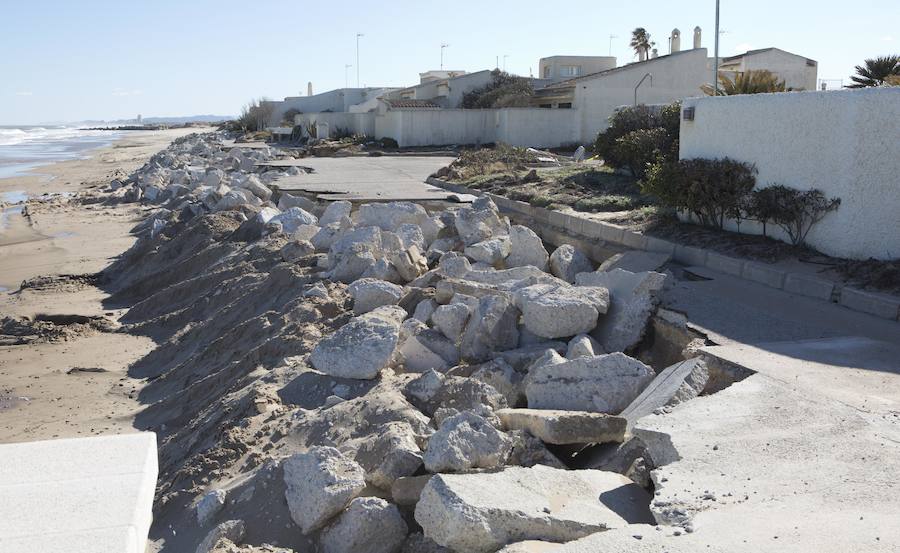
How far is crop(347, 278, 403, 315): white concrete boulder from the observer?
862cm

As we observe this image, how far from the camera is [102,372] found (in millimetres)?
9797

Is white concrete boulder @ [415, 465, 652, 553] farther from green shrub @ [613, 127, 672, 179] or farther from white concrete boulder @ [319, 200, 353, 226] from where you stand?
green shrub @ [613, 127, 672, 179]

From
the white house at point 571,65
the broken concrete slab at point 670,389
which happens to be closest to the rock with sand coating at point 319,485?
the broken concrete slab at point 670,389

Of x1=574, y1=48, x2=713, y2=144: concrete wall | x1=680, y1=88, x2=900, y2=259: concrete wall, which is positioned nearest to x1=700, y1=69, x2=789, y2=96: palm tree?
x1=680, y1=88, x2=900, y2=259: concrete wall

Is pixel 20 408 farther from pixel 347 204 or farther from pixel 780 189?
pixel 780 189

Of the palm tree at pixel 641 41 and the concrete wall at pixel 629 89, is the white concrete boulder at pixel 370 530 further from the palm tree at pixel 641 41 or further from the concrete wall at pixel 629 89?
the palm tree at pixel 641 41

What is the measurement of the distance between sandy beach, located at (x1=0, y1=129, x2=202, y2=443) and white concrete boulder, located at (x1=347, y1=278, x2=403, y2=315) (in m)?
2.46

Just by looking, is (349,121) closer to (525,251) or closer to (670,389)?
(525,251)

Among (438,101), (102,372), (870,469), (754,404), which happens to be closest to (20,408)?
(102,372)

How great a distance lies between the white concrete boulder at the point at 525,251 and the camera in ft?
32.4

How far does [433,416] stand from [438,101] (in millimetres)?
39700

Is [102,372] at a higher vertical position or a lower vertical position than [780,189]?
lower

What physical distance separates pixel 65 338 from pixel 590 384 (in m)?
8.01

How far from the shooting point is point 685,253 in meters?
9.79
